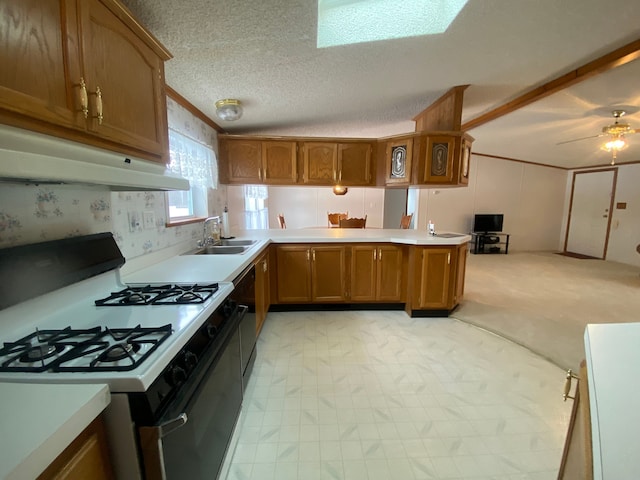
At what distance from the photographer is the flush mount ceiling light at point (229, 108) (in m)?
2.50

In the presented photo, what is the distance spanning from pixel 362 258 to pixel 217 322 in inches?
81.2

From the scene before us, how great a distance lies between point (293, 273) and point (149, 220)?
1552mm

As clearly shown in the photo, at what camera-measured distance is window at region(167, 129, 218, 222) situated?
2.25 metres

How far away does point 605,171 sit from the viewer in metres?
5.93

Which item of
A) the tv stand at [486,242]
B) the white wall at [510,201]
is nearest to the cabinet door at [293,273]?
the white wall at [510,201]

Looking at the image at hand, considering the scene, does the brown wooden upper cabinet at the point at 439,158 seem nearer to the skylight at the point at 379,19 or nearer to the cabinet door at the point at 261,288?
the skylight at the point at 379,19

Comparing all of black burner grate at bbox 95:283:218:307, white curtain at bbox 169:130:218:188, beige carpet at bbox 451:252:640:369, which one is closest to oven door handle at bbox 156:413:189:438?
black burner grate at bbox 95:283:218:307

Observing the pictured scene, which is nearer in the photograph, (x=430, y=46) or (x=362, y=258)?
(x=430, y=46)

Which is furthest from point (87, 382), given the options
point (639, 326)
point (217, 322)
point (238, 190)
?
point (238, 190)

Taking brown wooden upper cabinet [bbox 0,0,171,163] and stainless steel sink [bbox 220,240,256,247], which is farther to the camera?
stainless steel sink [bbox 220,240,256,247]

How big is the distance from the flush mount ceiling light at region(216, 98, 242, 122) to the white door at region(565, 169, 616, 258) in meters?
7.68

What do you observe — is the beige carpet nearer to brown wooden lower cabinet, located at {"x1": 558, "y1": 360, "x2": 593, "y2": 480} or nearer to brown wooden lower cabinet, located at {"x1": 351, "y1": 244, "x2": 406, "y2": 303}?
brown wooden lower cabinet, located at {"x1": 351, "y1": 244, "x2": 406, "y2": 303}

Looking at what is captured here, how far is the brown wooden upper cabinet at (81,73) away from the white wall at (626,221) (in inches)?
317

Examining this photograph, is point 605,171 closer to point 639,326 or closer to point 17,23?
point 639,326
